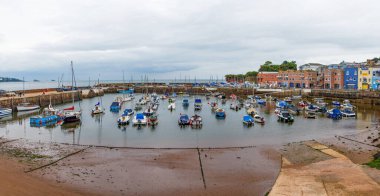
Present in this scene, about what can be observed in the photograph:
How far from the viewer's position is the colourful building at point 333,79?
10875 centimetres

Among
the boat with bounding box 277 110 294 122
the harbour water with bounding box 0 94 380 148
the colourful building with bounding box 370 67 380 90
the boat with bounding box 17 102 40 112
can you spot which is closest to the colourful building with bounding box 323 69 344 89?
the colourful building with bounding box 370 67 380 90

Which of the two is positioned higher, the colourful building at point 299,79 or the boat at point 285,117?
the colourful building at point 299,79

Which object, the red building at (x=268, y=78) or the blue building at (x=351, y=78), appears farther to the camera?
the red building at (x=268, y=78)

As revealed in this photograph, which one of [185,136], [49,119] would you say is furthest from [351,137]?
[49,119]

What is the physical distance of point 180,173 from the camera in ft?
86.3

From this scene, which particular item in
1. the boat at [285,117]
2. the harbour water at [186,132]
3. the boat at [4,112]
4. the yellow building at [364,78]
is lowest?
the harbour water at [186,132]

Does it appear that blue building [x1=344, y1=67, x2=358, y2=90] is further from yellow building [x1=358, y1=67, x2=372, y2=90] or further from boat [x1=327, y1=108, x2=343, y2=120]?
boat [x1=327, y1=108, x2=343, y2=120]

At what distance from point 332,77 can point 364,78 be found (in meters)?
14.0

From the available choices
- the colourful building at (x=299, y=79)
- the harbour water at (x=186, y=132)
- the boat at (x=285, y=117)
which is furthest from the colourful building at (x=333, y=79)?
the boat at (x=285, y=117)

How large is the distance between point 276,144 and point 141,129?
2072cm

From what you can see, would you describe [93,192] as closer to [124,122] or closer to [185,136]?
[185,136]

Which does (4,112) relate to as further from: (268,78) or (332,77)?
(268,78)

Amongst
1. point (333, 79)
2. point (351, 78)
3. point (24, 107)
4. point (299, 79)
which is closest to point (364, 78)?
point (351, 78)

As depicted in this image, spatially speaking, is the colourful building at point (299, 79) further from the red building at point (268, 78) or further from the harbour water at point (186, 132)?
the harbour water at point (186, 132)
